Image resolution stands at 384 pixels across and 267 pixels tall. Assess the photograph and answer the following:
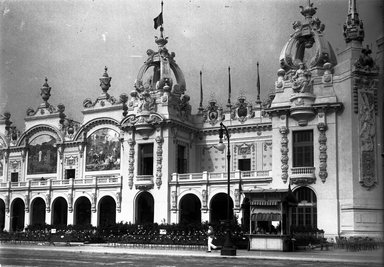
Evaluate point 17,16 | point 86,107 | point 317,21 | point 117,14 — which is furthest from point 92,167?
point 17,16

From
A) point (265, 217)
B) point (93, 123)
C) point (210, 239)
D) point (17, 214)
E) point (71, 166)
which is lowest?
point (210, 239)

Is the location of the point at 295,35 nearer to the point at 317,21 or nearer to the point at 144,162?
the point at 317,21

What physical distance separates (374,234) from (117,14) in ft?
96.0

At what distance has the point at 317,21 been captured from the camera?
60.6m

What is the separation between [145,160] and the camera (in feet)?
214

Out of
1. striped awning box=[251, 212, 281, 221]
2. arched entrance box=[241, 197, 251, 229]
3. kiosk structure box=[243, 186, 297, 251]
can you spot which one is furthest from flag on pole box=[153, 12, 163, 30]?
striped awning box=[251, 212, 281, 221]

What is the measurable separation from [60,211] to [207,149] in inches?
807

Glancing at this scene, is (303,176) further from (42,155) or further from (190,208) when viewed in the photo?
(42,155)

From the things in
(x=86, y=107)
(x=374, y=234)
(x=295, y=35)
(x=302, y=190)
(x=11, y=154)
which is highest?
(x=295, y=35)

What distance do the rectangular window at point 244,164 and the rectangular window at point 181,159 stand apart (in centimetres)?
605

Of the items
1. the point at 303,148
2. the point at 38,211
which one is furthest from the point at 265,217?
the point at 38,211

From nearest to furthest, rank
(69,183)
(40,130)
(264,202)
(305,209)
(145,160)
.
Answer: (264,202)
(305,209)
(145,160)
(69,183)
(40,130)

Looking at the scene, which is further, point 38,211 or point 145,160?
point 38,211

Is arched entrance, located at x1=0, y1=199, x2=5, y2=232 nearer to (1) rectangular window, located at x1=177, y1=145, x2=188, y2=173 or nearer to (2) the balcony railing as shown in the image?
(2) the balcony railing
